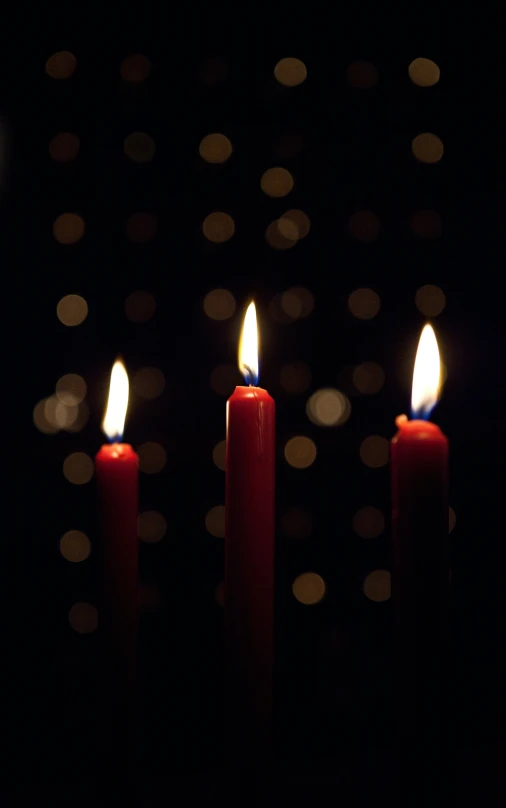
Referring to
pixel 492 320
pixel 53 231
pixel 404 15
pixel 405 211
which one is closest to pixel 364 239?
pixel 405 211

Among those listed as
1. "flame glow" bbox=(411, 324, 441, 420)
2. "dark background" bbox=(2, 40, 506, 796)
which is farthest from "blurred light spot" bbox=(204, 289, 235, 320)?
"flame glow" bbox=(411, 324, 441, 420)

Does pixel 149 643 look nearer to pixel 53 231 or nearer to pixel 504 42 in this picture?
pixel 53 231

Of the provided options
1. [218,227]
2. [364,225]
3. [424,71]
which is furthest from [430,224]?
[218,227]

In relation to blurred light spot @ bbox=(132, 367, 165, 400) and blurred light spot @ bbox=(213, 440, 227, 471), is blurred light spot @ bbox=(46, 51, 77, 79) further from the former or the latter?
blurred light spot @ bbox=(213, 440, 227, 471)

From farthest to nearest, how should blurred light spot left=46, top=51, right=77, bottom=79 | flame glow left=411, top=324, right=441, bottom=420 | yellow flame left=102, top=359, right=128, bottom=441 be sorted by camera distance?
blurred light spot left=46, top=51, right=77, bottom=79 → yellow flame left=102, top=359, right=128, bottom=441 → flame glow left=411, top=324, right=441, bottom=420

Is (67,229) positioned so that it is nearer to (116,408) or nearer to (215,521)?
(215,521)

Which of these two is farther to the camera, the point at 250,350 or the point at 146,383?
the point at 146,383

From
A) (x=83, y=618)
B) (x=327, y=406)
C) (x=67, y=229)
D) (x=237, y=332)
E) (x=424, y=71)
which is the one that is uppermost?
(x=424, y=71)
